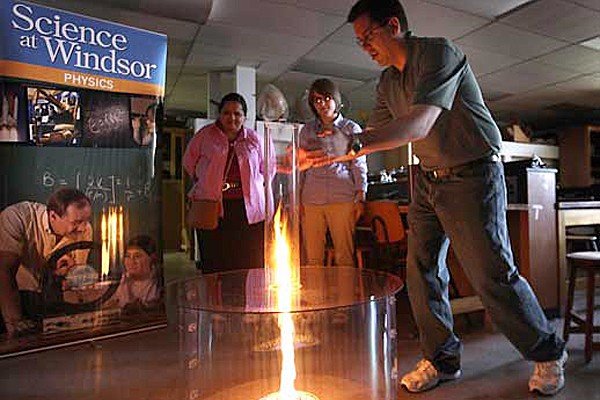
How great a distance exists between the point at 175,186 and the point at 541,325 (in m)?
6.38

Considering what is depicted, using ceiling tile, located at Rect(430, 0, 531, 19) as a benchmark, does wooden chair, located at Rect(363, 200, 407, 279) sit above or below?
below

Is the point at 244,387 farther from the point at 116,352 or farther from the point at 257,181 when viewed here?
the point at 257,181

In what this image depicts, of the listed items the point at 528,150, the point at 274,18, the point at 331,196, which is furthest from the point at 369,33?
the point at 528,150

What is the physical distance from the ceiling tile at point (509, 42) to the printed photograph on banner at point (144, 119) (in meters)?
2.84

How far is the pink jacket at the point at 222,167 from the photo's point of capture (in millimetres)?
2209

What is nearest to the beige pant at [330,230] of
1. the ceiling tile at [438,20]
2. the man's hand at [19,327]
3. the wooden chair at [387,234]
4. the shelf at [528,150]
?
the wooden chair at [387,234]

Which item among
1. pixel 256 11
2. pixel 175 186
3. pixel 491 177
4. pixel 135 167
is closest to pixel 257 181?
pixel 135 167

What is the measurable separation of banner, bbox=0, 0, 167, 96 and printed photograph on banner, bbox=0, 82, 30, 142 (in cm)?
6

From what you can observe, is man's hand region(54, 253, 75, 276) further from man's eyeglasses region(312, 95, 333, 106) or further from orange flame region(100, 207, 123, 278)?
man's eyeglasses region(312, 95, 333, 106)

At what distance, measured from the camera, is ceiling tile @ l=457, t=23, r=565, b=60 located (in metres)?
3.63

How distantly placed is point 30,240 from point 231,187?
93cm

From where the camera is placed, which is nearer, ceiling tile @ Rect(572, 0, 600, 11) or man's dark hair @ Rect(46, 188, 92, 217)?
man's dark hair @ Rect(46, 188, 92, 217)

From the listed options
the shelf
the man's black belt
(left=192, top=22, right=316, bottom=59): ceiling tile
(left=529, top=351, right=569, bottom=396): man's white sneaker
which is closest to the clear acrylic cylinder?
the man's black belt

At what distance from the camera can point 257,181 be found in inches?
88.3
